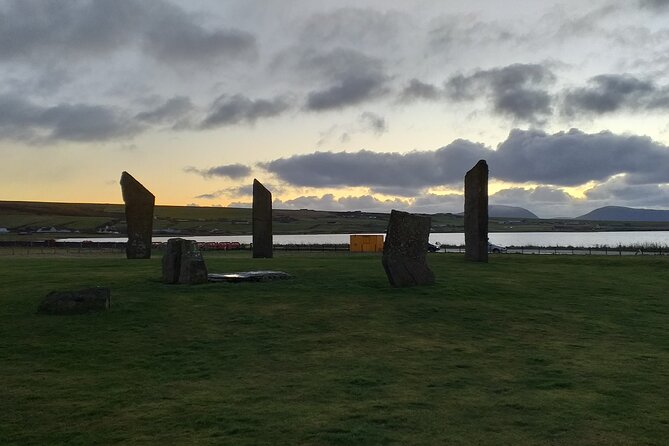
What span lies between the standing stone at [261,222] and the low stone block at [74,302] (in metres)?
18.7

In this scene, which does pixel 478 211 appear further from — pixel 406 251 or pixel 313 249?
pixel 313 249

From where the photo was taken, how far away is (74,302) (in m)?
13.9

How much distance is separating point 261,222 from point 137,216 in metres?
7.02

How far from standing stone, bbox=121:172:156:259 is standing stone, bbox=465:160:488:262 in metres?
17.9

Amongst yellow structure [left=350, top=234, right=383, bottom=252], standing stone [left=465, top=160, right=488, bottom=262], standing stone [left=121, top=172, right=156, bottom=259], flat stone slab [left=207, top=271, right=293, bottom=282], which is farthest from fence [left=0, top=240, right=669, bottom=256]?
flat stone slab [left=207, top=271, right=293, bottom=282]

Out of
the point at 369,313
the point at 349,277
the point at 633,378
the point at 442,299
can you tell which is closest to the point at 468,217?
the point at 349,277

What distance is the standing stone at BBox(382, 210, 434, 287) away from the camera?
1894 centimetres

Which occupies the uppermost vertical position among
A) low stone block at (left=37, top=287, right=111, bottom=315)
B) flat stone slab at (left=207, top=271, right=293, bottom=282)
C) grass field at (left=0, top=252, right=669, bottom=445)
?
flat stone slab at (left=207, top=271, right=293, bottom=282)

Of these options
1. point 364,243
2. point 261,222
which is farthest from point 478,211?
point 364,243

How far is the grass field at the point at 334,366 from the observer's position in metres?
6.91

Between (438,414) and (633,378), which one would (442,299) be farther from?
(438,414)

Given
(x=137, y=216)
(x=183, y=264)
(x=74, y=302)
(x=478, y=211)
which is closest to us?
(x=74, y=302)

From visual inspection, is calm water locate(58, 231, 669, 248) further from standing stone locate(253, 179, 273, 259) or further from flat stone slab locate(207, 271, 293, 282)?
flat stone slab locate(207, 271, 293, 282)

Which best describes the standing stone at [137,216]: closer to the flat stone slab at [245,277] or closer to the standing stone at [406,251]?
the flat stone slab at [245,277]
